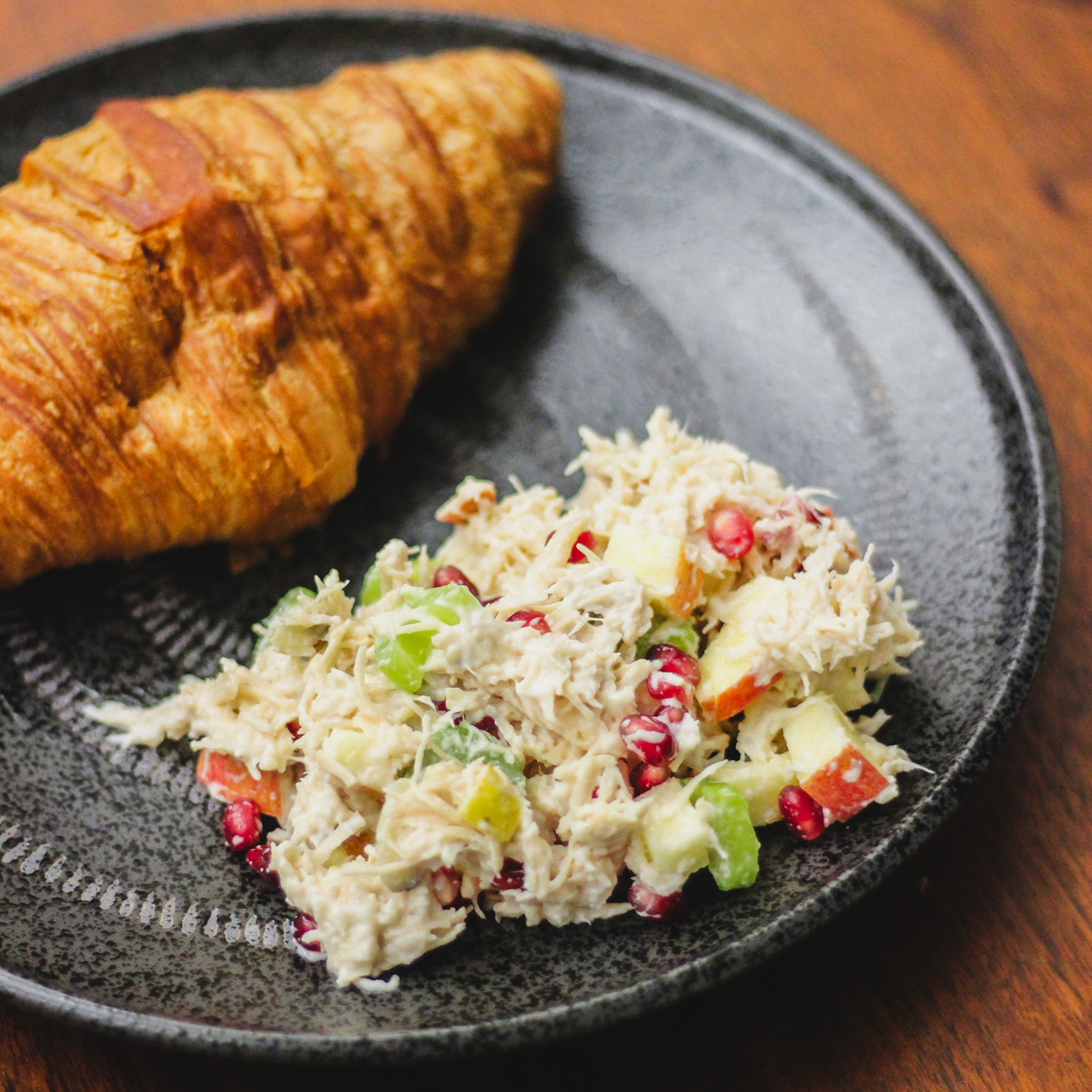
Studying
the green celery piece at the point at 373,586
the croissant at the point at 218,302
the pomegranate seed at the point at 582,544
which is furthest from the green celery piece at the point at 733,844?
the croissant at the point at 218,302

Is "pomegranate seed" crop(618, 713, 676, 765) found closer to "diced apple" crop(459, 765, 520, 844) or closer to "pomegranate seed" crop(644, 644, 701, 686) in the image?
"pomegranate seed" crop(644, 644, 701, 686)

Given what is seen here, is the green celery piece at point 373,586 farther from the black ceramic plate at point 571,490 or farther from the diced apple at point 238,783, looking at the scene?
the diced apple at point 238,783

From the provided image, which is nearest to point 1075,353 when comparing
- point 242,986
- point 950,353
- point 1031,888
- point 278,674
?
point 950,353

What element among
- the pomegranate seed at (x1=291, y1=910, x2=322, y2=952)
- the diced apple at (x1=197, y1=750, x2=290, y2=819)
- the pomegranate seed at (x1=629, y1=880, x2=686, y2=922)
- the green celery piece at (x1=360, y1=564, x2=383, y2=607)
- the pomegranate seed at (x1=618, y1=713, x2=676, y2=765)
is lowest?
the pomegranate seed at (x1=291, y1=910, x2=322, y2=952)

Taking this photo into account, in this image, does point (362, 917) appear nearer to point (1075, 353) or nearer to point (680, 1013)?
point (680, 1013)

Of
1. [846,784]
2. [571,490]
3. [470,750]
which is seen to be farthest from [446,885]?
[571,490]

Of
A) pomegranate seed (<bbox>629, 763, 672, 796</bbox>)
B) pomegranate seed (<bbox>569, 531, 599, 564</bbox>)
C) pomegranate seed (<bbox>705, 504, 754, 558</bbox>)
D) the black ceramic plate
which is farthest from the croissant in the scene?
pomegranate seed (<bbox>629, 763, 672, 796</bbox>)

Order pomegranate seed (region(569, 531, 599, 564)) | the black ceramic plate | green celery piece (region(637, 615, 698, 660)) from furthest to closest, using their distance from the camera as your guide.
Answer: pomegranate seed (region(569, 531, 599, 564)) → green celery piece (region(637, 615, 698, 660)) → the black ceramic plate
